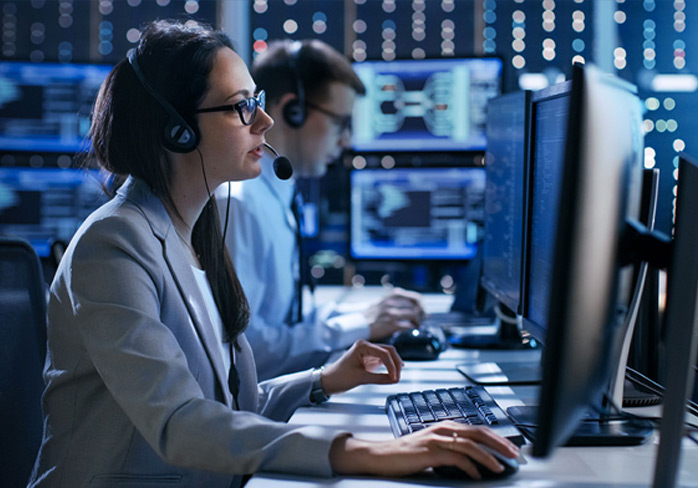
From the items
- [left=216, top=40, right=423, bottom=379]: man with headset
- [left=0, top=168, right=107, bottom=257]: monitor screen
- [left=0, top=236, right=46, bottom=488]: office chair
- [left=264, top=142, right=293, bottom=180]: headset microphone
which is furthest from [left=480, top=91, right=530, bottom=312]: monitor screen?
[left=0, top=168, right=107, bottom=257]: monitor screen

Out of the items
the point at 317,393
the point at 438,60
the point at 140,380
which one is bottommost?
the point at 317,393

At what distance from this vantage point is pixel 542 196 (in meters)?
1.10

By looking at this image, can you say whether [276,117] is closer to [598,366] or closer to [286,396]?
[286,396]

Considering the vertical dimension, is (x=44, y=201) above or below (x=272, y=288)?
above

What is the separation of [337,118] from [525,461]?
132 cm

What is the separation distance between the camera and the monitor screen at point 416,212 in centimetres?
224

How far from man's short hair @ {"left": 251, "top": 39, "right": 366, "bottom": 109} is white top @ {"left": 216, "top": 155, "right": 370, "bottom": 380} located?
0.20 meters

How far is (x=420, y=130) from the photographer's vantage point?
2.35 meters

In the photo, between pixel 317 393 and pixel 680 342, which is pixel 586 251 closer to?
pixel 680 342

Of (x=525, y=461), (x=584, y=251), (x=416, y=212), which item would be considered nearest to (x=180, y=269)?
(x=525, y=461)

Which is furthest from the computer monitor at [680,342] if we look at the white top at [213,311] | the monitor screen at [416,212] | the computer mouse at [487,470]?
the monitor screen at [416,212]

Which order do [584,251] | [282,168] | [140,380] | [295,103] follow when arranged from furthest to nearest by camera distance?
[295,103]
[282,168]
[140,380]
[584,251]

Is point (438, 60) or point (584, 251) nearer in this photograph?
point (584, 251)

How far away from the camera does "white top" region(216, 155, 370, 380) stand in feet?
5.47
